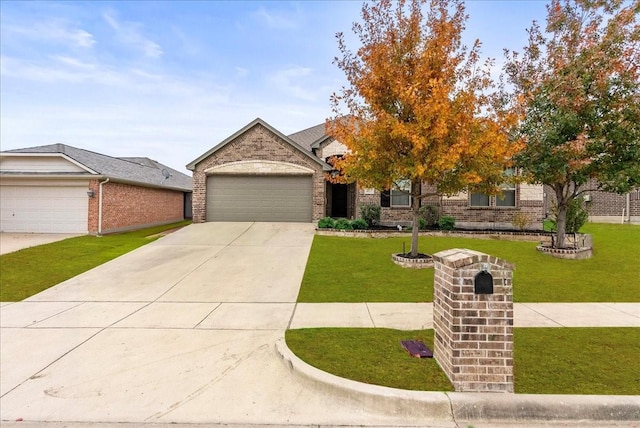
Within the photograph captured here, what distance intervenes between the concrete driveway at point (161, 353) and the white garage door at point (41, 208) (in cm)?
887

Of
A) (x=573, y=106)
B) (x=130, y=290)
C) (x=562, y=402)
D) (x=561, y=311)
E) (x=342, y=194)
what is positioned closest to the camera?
(x=562, y=402)

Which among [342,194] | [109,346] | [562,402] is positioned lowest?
[109,346]

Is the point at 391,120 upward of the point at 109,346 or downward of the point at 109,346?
Result: upward

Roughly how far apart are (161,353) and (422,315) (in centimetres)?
435

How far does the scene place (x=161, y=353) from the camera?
4.52 m

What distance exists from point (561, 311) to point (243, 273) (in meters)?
7.43

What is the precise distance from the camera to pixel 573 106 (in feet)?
32.4

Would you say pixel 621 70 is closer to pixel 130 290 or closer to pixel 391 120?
pixel 391 120

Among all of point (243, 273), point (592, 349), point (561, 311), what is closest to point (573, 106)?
point (561, 311)

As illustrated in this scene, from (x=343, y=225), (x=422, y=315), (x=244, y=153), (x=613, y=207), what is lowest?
(x=422, y=315)

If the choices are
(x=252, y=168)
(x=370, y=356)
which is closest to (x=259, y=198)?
(x=252, y=168)

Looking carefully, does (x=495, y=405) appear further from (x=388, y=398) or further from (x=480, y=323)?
(x=388, y=398)

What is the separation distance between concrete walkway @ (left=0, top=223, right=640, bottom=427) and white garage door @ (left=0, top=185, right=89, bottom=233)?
854 centimetres

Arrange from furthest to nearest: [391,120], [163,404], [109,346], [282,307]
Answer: [391,120] → [282,307] → [109,346] → [163,404]
